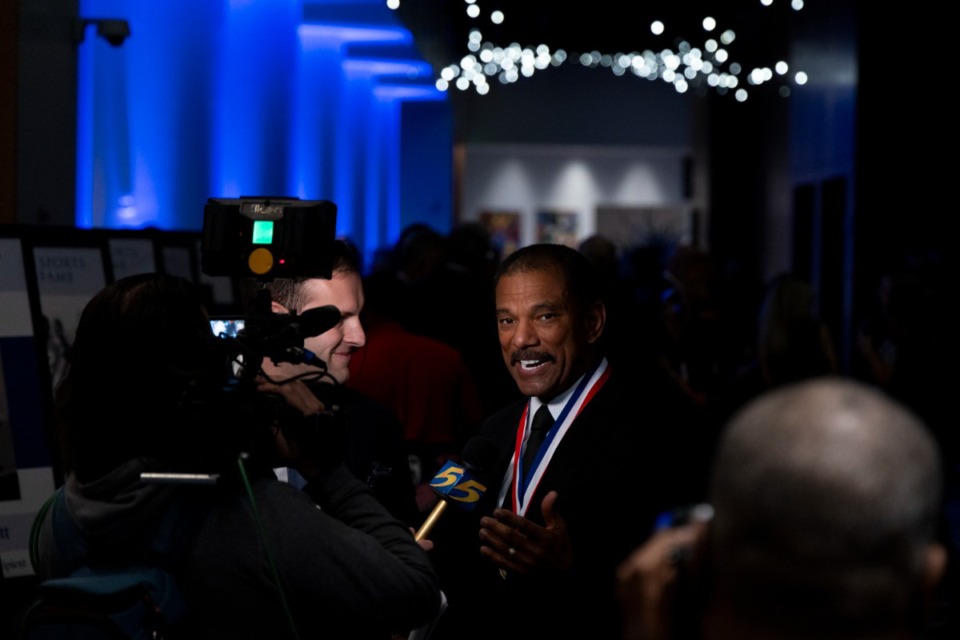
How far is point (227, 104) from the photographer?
7.28 m

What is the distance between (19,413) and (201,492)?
2102mm

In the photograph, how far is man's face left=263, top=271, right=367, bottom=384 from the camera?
270cm

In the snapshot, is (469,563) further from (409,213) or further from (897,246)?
(409,213)

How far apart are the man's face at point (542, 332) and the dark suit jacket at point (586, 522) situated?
11 cm

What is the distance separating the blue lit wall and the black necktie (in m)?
2.93

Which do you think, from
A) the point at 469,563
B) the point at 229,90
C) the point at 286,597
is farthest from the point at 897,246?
the point at 286,597

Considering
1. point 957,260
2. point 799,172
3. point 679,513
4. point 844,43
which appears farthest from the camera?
point 799,172

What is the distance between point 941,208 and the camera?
1088 centimetres

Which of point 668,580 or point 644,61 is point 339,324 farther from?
point 644,61

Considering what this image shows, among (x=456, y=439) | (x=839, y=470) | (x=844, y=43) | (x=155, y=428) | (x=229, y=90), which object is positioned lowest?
(x=456, y=439)

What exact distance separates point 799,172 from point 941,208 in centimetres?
330

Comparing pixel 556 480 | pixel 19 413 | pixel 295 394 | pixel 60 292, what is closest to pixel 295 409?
pixel 295 394

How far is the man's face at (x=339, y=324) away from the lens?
270 cm

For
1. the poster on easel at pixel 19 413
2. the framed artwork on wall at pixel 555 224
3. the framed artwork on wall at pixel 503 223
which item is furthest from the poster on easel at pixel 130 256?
the framed artwork on wall at pixel 555 224
